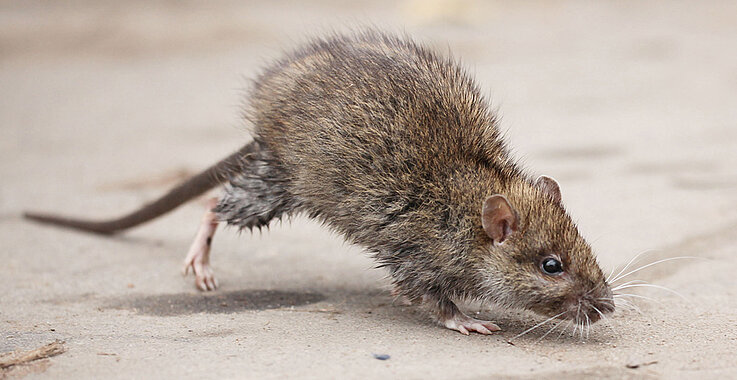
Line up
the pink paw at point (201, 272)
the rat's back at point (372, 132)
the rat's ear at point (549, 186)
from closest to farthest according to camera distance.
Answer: the rat's back at point (372, 132)
the rat's ear at point (549, 186)
the pink paw at point (201, 272)

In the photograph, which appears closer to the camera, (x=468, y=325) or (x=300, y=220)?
(x=468, y=325)

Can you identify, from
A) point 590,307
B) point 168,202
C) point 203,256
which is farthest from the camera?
point 168,202

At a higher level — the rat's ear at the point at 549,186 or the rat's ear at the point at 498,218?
the rat's ear at the point at 549,186

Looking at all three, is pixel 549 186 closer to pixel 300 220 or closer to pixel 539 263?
pixel 539 263

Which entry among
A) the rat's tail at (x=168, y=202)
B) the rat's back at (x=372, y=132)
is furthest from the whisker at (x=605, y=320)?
the rat's tail at (x=168, y=202)

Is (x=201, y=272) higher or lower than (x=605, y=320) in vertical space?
lower

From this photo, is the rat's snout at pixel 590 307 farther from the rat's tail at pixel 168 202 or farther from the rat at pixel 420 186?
the rat's tail at pixel 168 202

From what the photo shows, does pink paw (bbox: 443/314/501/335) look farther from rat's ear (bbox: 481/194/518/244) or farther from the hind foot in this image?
the hind foot

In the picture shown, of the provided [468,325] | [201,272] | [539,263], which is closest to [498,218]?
[539,263]
